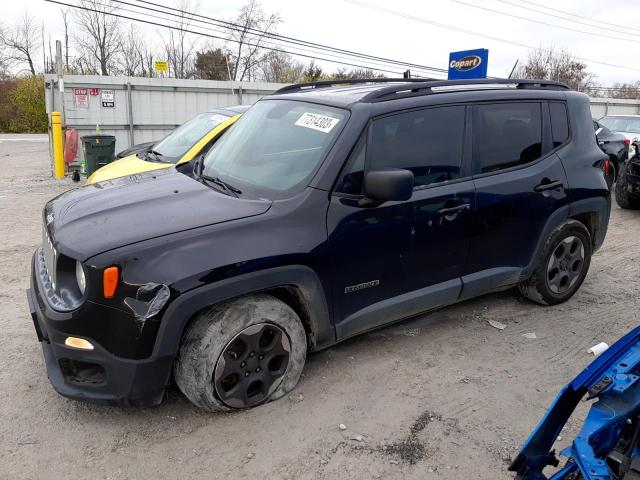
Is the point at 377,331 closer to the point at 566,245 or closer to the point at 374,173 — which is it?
the point at 374,173

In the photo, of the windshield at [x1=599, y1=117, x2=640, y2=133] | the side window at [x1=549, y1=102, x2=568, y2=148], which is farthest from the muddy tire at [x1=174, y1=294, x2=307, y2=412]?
the windshield at [x1=599, y1=117, x2=640, y2=133]

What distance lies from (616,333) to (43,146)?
72.6 ft

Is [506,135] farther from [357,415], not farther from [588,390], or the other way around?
[588,390]

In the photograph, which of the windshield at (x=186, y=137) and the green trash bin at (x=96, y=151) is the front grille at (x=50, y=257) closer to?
the windshield at (x=186, y=137)

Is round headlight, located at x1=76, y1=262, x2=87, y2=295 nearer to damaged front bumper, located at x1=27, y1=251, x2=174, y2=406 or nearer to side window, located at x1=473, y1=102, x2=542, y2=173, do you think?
damaged front bumper, located at x1=27, y1=251, x2=174, y2=406

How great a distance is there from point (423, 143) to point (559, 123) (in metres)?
1.54

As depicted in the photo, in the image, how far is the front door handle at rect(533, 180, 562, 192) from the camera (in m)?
4.12

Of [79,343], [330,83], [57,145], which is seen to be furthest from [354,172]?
[57,145]

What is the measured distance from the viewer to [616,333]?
13.7ft

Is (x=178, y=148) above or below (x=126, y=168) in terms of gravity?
above

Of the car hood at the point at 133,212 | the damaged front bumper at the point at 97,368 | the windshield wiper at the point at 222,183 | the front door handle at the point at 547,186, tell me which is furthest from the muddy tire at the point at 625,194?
the damaged front bumper at the point at 97,368

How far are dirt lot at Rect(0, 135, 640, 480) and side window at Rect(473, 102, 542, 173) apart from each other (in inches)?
53.0

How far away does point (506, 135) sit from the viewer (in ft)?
13.2

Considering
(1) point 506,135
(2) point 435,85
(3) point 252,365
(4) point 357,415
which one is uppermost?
(2) point 435,85
